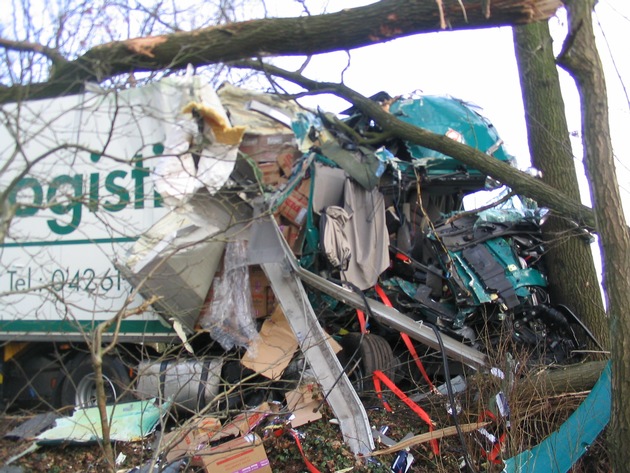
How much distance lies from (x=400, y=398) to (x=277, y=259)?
5.92 feet

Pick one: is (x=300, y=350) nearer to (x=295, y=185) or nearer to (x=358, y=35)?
(x=295, y=185)

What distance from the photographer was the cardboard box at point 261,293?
7.12m

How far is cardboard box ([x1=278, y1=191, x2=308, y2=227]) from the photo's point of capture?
7.14 meters

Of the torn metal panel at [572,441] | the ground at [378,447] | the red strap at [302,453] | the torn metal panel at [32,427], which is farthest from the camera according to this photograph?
the torn metal panel at [32,427]

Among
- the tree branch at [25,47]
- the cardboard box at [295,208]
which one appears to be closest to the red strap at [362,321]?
the cardboard box at [295,208]

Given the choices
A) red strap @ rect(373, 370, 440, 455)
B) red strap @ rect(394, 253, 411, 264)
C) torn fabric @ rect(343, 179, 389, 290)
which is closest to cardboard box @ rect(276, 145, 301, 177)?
torn fabric @ rect(343, 179, 389, 290)

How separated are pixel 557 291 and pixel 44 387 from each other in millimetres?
5925

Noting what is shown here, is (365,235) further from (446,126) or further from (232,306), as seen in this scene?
(446,126)

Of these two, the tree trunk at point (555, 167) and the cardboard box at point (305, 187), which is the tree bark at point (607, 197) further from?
the cardboard box at point (305, 187)

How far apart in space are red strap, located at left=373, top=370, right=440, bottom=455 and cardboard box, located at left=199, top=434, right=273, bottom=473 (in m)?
1.30

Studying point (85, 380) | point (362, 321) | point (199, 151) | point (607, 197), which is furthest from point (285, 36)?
point (85, 380)

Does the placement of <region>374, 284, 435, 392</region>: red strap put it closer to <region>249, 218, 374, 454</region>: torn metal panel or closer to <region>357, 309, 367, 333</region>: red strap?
<region>357, 309, 367, 333</region>: red strap

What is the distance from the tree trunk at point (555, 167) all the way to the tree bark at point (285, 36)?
295cm

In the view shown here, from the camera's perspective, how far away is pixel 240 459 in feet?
18.0
